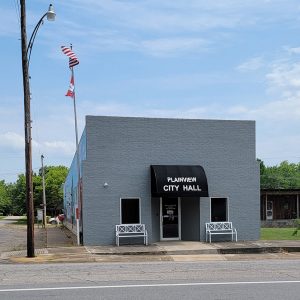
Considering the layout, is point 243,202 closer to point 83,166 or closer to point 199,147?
point 199,147

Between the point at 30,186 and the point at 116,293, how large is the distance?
909cm

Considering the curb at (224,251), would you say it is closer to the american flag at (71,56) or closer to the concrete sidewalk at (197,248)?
the concrete sidewalk at (197,248)

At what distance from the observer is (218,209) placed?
22.3 meters

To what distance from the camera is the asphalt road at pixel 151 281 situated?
9.52 meters

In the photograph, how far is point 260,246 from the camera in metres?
19.9

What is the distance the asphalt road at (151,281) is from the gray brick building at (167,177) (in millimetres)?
5962

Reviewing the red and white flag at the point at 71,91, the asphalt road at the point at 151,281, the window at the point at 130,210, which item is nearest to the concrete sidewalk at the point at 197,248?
the window at the point at 130,210

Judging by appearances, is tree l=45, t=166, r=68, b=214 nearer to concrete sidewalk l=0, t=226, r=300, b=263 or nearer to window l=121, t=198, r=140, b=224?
window l=121, t=198, r=140, b=224

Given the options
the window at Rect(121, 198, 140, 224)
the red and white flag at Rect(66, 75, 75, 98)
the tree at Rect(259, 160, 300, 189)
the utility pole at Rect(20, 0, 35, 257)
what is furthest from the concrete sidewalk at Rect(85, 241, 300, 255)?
the tree at Rect(259, 160, 300, 189)

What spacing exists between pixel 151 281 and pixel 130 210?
10073mm

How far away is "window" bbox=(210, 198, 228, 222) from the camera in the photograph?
73.0 ft

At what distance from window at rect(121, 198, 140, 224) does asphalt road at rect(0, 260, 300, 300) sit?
621cm

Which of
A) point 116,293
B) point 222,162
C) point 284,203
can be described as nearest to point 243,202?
point 222,162

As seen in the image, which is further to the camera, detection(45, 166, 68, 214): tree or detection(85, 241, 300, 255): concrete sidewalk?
detection(45, 166, 68, 214): tree
